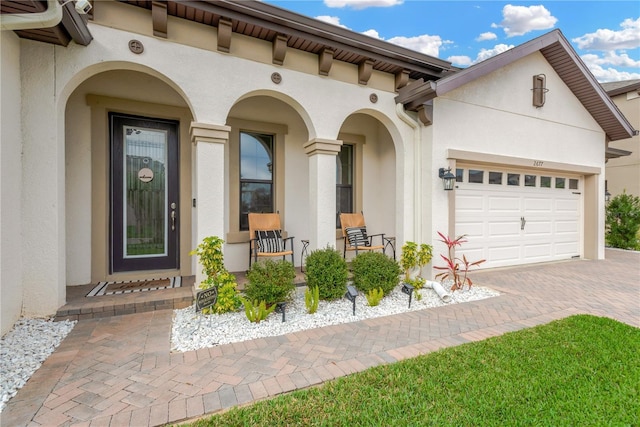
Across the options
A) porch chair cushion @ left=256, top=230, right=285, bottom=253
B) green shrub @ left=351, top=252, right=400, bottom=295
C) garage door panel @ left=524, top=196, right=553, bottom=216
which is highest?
garage door panel @ left=524, top=196, right=553, bottom=216

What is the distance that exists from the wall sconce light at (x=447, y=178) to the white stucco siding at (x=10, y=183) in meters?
5.55

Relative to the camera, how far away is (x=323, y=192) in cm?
471

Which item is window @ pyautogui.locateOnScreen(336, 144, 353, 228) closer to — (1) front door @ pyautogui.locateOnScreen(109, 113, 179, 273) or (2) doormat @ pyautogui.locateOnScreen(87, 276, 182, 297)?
(1) front door @ pyautogui.locateOnScreen(109, 113, 179, 273)

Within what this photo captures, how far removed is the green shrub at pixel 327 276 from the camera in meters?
4.04

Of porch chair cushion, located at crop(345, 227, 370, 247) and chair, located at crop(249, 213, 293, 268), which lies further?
porch chair cushion, located at crop(345, 227, 370, 247)

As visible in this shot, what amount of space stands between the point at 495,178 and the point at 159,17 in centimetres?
629

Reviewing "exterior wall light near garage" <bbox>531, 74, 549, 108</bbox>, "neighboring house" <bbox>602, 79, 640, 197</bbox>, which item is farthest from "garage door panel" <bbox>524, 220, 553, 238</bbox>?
"neighboring house" <bbox>602, 79, 640, 197</bbox>

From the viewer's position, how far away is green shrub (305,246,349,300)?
13.3ft

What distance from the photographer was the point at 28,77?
10.6ft

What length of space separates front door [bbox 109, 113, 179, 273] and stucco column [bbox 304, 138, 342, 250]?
226cm

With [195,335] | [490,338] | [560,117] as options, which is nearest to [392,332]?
[490,338]

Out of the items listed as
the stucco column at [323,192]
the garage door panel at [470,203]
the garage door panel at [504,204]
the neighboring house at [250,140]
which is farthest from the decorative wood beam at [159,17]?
the garage door panel at [504,204]

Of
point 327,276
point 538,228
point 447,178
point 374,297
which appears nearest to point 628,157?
point 538,228

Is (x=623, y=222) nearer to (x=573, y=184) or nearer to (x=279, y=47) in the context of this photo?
(x=573, y=184)
